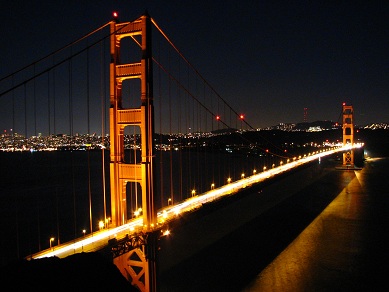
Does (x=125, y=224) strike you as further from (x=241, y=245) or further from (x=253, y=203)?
(x=253, y=203)

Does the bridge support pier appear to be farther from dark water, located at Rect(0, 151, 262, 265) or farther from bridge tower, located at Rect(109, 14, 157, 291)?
dark water, located at Rect(0, 151, 262, 265)

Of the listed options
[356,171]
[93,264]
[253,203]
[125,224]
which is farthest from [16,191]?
[356,171]

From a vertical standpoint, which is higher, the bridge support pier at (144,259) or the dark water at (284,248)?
the bridge support pier at (144,259)

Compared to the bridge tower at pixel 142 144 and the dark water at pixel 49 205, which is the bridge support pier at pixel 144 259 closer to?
the bridge tower at pixel 142 144

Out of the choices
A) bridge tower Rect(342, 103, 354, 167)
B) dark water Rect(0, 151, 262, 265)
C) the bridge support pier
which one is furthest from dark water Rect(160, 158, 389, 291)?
bridge tower Rect(342, 103, 354, 167)

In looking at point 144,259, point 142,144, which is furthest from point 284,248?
point 142,144

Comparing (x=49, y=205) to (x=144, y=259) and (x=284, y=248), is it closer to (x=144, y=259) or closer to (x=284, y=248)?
(x=284, y=248)

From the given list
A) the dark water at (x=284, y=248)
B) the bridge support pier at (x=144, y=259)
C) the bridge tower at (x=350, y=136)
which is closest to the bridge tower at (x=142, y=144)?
the bridge support pier at (x=144, y=259)
